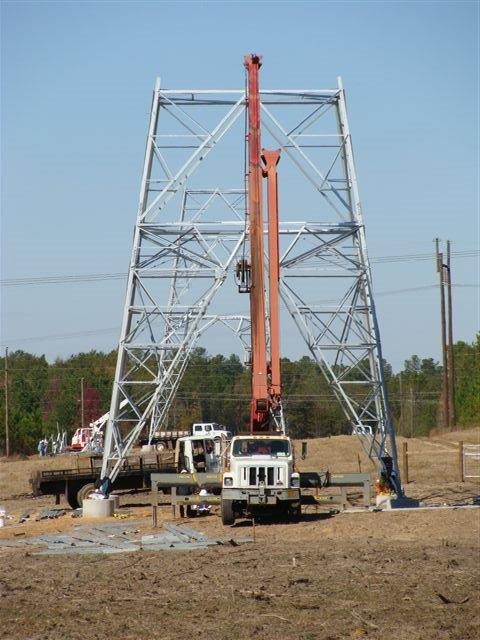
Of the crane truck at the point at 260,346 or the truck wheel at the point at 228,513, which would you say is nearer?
the truck wheel at the point at 228,513

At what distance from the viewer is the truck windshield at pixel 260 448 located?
1077 inches

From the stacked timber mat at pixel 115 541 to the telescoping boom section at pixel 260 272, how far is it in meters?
4.56

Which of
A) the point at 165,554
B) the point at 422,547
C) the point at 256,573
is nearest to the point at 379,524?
the point at 422,547

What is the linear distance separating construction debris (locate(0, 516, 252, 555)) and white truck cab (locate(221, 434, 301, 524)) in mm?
1386

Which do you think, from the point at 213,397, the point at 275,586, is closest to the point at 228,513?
the point at 275,586

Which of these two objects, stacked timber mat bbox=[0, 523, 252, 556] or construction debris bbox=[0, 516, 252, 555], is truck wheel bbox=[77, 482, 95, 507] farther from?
construction debris bbox=[0, 516, 252, 555]

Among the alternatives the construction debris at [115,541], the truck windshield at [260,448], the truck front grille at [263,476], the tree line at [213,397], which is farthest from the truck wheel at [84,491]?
the tree line at [213,397]

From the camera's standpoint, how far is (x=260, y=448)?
2747 cm

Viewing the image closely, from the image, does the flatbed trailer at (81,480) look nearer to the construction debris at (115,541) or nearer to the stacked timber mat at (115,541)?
the stacked timber mat at (115,541)

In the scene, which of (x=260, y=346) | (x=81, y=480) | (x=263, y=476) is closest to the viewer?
(x=263, y=476)

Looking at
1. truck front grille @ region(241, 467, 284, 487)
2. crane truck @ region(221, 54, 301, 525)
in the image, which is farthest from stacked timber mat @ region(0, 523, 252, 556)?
crane truck @ region(221, 54, 301, 525)

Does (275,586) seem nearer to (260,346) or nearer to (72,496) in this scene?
(260,346)

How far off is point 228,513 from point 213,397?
76837 mm

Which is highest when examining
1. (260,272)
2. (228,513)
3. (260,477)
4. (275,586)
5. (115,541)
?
(260,272)
